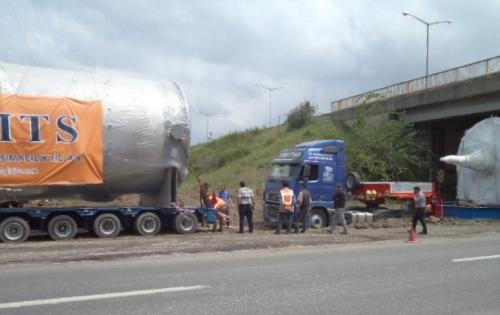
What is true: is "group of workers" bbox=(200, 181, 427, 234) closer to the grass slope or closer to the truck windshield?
the truck windshield

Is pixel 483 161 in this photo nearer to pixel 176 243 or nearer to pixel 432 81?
pixel 432 81

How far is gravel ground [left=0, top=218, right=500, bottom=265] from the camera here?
488 inches

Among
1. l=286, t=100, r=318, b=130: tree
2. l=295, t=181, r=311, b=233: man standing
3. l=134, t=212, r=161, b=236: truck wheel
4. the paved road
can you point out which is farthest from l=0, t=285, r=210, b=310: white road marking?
l=286, t=100, r=318, b=130: tree

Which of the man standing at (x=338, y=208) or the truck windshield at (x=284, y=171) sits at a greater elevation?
the truck windshield at (x=284, y=171)

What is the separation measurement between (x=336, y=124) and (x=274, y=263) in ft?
106

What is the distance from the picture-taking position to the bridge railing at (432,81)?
31.1 m

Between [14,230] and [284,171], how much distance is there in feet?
30.5

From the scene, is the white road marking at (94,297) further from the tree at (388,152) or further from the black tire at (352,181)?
the tree at (388,152)

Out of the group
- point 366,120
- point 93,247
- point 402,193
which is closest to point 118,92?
point 93,247

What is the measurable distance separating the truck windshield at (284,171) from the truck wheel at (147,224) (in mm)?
5309

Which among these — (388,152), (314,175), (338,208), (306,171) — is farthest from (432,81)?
(338,208)

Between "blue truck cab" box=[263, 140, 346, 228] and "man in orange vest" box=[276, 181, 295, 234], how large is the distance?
1.37 metres

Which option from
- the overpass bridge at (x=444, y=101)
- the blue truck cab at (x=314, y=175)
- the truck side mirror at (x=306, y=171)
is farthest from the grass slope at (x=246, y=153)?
the truck side mirror at (x=306, y=171)

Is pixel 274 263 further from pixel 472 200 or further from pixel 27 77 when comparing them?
pixel 472 200
